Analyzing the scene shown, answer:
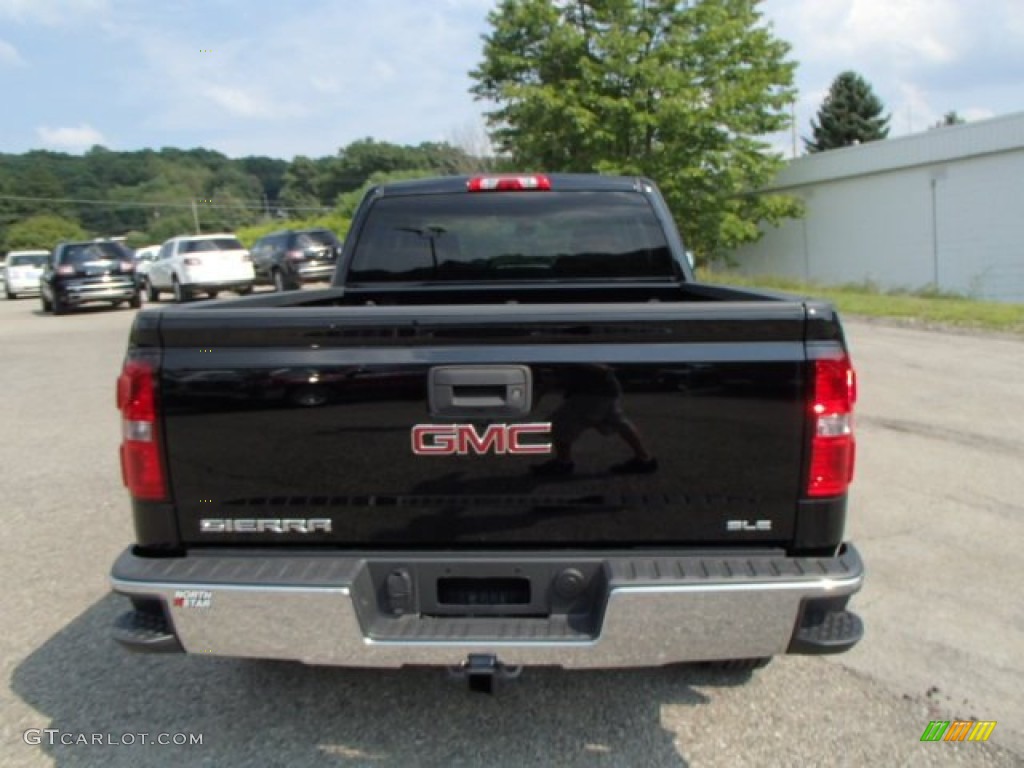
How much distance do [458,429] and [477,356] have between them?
228 mm

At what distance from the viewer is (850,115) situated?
52781 millimetres

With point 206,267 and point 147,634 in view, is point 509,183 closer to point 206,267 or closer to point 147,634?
point 147,634

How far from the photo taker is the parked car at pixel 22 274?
32.7m

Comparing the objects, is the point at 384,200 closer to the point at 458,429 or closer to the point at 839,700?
the point at 458,429

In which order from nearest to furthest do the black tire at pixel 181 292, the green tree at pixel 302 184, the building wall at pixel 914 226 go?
1. the building wall at pixel 914 226
2. the black tire at pixel 181 292
3. the green tree at pixel 302 184

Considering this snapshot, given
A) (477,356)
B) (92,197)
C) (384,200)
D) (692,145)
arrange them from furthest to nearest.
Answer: (92,197), (692,145), (384,200), (477,356)

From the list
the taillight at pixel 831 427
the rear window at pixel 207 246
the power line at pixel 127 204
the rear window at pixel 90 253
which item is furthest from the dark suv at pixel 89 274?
the power line at pixel 127 204

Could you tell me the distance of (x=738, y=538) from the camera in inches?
99.3

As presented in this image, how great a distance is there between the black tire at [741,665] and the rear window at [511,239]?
203cm

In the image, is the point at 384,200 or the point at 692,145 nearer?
the point at 384,200

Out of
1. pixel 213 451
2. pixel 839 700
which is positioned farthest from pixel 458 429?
pixel 839 700

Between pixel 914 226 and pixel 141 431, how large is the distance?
2511 cm

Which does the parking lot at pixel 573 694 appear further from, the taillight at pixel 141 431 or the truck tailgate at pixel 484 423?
the taillight at pixel 141 431

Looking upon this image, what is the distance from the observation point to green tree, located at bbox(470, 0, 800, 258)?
81.1 ft
